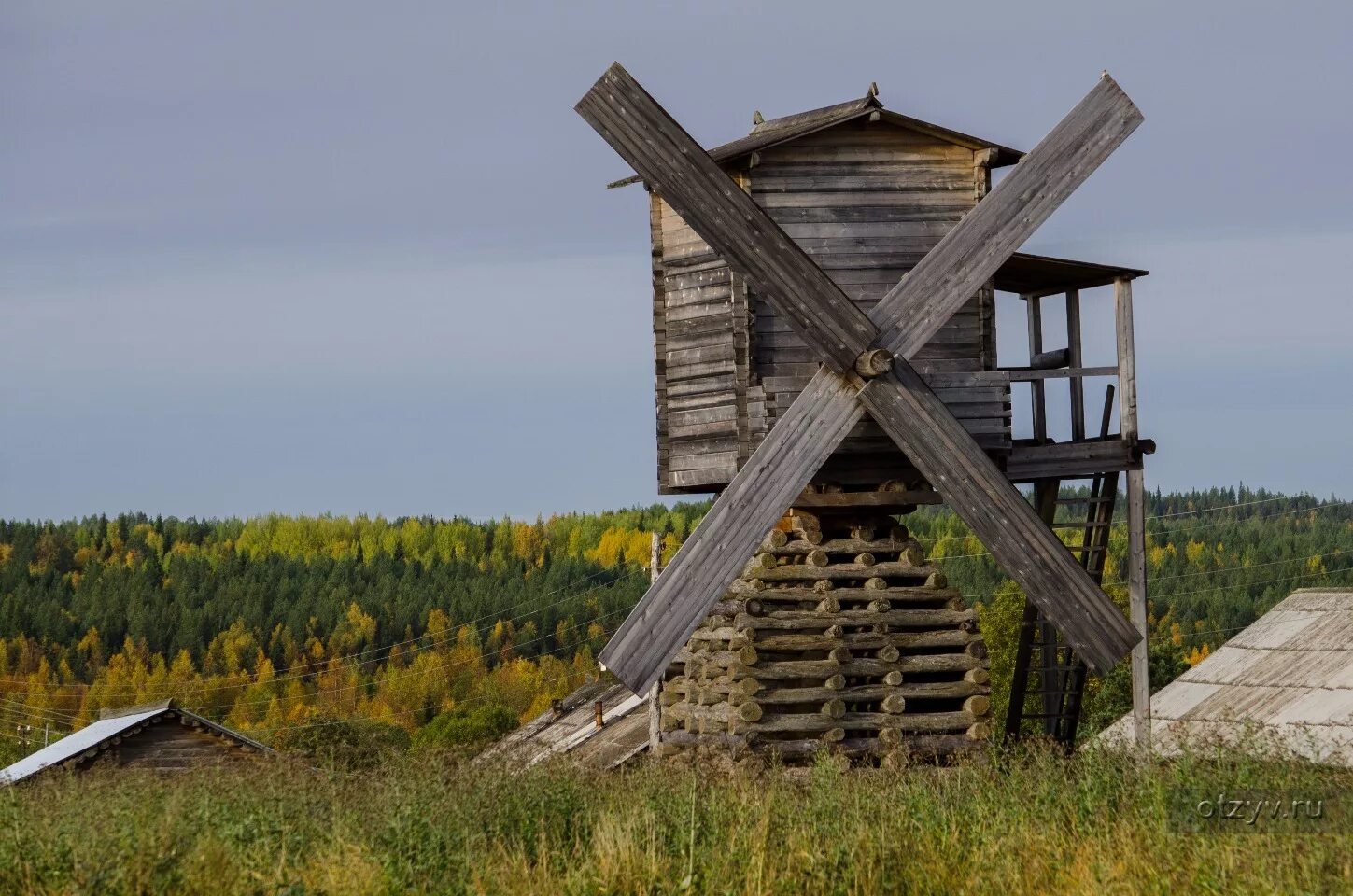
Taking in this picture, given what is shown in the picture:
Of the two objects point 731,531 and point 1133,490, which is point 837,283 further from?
point 1133,490

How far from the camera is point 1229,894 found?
8758 mm

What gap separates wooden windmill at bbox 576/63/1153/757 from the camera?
14.2m

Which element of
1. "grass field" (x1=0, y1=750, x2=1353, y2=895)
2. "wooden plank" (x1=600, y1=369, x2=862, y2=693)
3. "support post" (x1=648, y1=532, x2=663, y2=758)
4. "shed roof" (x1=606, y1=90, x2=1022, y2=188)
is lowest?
"support post" (x1=648, y1=532, x2=663, y2=758)

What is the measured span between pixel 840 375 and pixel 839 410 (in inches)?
11.6

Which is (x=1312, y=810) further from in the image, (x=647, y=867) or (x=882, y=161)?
(x=882, y=161)

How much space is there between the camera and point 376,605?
94.7 m

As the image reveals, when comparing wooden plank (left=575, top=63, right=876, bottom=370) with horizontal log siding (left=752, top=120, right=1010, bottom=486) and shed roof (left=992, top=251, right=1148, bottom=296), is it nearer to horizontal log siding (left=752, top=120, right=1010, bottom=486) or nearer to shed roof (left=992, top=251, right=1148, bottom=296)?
horizontal log siding (left=752, top=120, right=1010, bottom=486)

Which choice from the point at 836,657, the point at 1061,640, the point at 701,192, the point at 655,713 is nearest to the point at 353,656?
the point at 655,713

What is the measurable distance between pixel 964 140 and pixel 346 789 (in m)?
8.13

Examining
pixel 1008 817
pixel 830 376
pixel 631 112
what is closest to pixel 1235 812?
pixel 1008 817

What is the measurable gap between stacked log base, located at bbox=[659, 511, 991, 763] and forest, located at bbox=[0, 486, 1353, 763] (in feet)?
178

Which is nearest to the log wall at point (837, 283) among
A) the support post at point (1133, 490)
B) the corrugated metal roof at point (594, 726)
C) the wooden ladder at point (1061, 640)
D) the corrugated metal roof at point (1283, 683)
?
the support post at point (1133, 490)

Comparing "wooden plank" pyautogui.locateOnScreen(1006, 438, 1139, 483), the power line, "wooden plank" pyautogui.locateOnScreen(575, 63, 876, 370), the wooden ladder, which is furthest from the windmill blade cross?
the power line

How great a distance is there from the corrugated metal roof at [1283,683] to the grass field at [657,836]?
4.80 m
